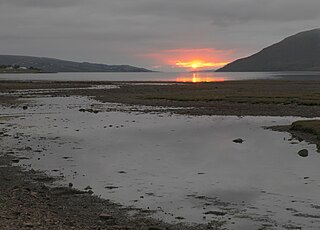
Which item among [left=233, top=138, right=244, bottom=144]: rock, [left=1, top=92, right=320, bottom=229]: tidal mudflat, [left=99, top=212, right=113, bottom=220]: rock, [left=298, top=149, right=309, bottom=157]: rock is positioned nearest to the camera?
[left=99, top=212, right=113, bottom=220]: rock

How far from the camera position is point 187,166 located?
66.5 feet

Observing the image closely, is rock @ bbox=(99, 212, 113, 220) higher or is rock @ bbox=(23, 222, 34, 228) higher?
rock @ bbox=(23, 222, 34, 228)

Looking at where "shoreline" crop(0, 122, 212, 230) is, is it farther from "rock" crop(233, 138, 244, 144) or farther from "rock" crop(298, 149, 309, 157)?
"rock" crop(233, 138, 244, 144)

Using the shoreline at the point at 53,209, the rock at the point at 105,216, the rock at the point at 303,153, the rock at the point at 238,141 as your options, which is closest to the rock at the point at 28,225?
the shoreline at the point at 53,209

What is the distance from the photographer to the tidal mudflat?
1367 centimetres

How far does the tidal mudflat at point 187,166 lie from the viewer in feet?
44.9

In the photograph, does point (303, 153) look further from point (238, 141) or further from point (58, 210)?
point (58, 210)

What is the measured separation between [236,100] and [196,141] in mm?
31983

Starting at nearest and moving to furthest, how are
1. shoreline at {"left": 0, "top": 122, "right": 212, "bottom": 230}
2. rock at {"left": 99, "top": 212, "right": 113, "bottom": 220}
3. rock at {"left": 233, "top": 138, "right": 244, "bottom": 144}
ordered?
shoreline at {"left": 0, "top": 122, "right": 212, "bottom": 230} < rock at {"left": 99, "top": 212, "right": 113, "bottom": 220} < rock at {"left": 233, "top": 138, "right": 244, "bottom": 144}

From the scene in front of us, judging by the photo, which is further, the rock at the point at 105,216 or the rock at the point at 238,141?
the rock at the point at 238,141

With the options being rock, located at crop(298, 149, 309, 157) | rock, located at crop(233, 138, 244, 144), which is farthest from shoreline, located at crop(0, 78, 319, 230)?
rock, located at crop(233, 138, 244, 144)

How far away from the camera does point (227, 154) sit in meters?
23.4

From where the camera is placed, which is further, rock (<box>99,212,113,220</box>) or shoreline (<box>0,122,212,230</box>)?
rock (<box>99,212,113,220</box>)

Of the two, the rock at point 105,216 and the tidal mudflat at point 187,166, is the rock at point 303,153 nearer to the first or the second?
the tidal mudflat at point 187,166
